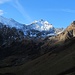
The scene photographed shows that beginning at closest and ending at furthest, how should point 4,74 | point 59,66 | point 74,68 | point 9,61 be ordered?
1. point 74,68
2. point 59,66
3. point 4,74
4. point 9,61

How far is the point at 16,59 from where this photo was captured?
18412 centimetres

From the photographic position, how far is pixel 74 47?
12938 cm

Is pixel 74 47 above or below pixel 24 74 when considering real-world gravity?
above

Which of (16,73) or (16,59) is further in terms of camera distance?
(16,59)

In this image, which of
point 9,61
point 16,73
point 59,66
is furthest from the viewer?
point 9,61

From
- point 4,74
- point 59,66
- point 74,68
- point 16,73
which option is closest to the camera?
point 74,68

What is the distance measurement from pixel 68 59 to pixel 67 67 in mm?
10062

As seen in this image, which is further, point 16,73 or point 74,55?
point 16,73

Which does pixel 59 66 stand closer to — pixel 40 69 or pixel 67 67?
pixel 67 67

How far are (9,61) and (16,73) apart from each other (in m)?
56.7

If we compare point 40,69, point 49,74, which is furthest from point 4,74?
point 49,74

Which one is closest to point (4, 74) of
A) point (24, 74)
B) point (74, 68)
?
point (24, 74)

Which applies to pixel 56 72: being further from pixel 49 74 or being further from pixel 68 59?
pixel 68 59

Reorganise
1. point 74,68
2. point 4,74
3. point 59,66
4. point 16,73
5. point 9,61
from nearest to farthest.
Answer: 1. point 74,68
2. point 59,66
3. point 4,74
4. point 16,73
5. point 9,61
